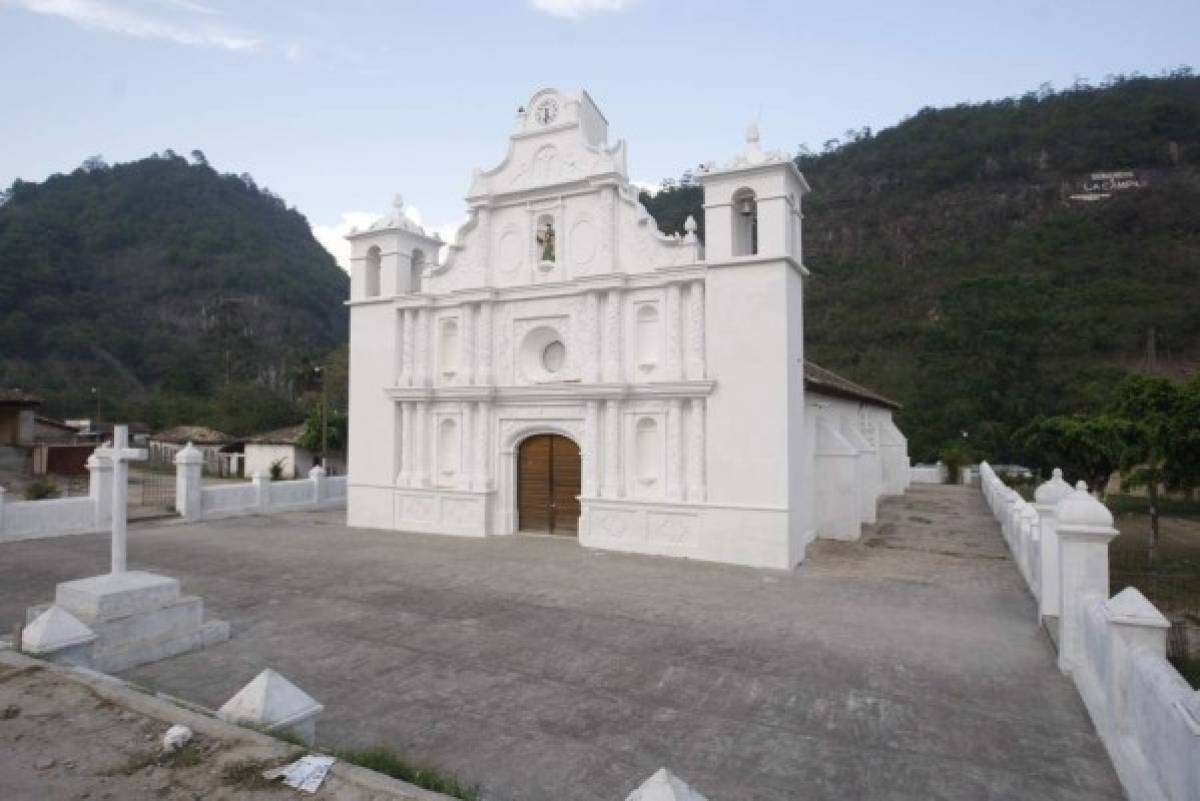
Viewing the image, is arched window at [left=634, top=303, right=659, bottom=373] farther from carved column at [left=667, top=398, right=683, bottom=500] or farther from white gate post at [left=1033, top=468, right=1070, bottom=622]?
white gate post at [left=1033, top=468, right=1070, bottom=622]

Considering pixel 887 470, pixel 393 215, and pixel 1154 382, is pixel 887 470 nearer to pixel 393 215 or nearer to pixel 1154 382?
pixel 1154 382

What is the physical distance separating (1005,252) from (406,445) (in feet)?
179

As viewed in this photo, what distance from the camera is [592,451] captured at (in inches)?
536

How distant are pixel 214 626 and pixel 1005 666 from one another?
858 centimetres

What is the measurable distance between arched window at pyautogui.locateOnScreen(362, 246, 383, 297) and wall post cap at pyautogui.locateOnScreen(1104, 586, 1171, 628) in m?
16.1

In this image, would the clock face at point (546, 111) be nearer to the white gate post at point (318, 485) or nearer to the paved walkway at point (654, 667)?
the paved walkway at point (654, 667)

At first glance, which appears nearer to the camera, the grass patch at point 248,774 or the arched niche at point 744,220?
the grass patch at point 248,774

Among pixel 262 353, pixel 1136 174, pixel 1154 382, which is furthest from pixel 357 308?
pixel 1136 174

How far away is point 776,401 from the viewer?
11.8 m

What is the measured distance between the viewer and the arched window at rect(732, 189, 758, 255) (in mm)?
12727

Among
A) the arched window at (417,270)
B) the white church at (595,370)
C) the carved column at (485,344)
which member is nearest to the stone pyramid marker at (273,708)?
the white church at (595,370)

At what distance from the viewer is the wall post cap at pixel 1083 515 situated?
20.1 ft

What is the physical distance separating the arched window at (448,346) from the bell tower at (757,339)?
21.0ft

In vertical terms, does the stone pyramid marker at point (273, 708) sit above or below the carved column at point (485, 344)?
below
